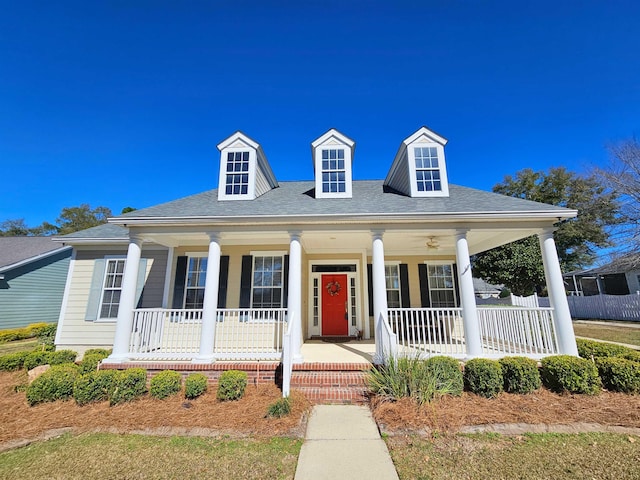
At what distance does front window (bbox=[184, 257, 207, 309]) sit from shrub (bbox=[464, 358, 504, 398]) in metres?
7.47

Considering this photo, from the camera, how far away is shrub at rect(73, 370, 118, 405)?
16.1ft

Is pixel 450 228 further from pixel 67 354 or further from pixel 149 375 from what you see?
pixel 67 354

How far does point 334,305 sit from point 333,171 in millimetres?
4606

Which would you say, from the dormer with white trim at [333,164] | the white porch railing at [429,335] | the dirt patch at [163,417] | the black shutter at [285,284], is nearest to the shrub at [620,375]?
the white porch railing at [429,335]

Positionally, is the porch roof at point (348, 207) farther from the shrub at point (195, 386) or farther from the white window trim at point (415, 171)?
the shrub at point (195, 386)

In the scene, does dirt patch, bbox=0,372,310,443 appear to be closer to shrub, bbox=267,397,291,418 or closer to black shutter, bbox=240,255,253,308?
shrub, bbox=267,397,291,418

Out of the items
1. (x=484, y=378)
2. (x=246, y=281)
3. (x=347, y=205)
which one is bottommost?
(x=484, y=378)

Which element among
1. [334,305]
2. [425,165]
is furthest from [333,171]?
[334,305]

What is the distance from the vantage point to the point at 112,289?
330 inches

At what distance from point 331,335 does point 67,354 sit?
732 cm

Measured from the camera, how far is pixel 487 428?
398 centimetres

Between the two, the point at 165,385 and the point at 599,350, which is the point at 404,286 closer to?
the point at 599,350

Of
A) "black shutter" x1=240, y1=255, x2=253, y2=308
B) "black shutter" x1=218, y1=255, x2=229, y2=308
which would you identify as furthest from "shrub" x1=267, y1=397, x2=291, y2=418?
"black shutter" x1=218, y1=255, x2=229, y2=308

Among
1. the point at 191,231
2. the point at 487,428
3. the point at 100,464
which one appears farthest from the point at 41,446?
the point at 487,428
